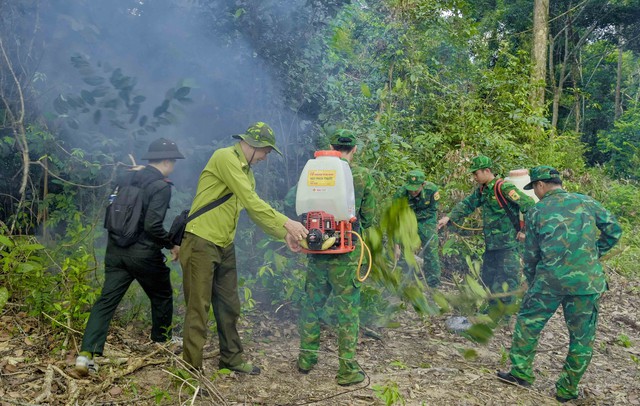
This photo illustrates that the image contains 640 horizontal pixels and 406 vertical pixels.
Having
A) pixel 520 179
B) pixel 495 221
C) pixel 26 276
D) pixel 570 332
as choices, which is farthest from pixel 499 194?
pixel 26 276

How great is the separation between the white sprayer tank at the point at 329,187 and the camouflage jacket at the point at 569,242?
1677 mm

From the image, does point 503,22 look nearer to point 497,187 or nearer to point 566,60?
point 566,60

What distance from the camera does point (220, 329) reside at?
426 centimetres

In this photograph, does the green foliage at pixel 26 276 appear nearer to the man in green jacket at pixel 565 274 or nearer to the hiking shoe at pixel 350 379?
the hiking shoe at pixel 350 379

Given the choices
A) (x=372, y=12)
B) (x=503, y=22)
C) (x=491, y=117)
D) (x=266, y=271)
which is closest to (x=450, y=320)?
(x=266, y=271)

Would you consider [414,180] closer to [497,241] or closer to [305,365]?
[497,241]

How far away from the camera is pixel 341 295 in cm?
432

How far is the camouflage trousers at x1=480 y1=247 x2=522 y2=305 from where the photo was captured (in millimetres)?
6176

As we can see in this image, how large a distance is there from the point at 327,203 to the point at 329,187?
0.13m

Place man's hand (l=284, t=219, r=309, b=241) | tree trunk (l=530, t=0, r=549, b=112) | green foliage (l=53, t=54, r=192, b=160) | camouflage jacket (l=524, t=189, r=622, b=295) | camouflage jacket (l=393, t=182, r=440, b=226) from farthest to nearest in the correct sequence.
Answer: tree trunk (l=530, t=0, r=549, b=112) → camouflage jacket (l=393, t=182, r=440, b=226) → green foliage (l=53, t=54, r=192, b=160) → camouflage jacket (l=524, t=189, r=622, b=295) → man's hand (l=284, t=219, r=309, b=241)

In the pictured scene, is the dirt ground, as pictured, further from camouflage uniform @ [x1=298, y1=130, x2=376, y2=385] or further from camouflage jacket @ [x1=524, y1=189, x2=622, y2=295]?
camouflage jacket @ [x1=524, y1=189, x2=622, y2=295]

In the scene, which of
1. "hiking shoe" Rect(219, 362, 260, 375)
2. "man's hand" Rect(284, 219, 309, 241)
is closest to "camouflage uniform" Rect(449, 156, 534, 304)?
"man's hand" Rect(284, 219, 309, 241)

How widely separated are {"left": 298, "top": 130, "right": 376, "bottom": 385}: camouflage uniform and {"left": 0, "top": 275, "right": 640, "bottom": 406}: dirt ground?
7.0 inches

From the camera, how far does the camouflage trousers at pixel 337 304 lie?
4.29 meters
